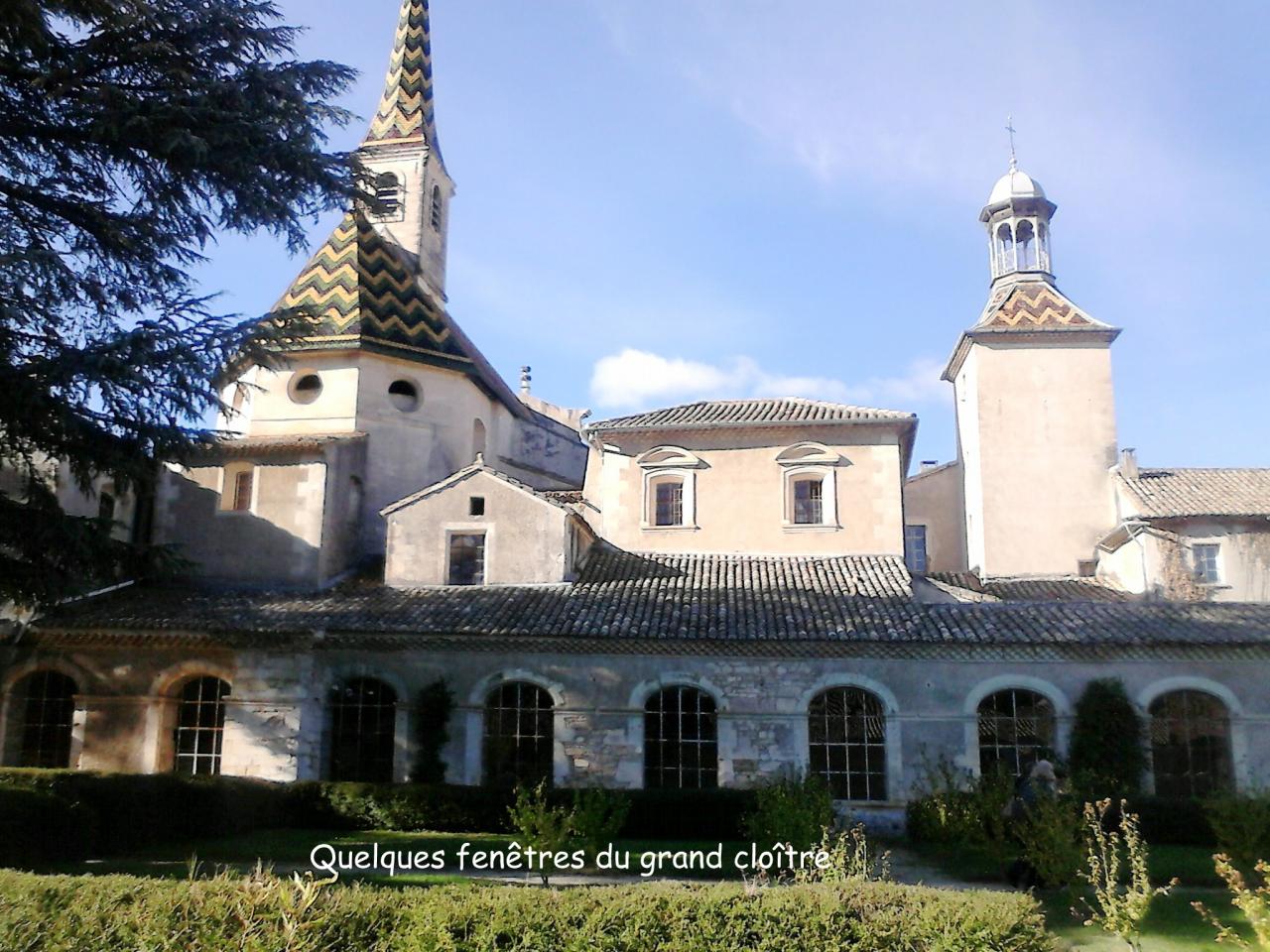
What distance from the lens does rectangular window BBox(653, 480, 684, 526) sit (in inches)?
1061

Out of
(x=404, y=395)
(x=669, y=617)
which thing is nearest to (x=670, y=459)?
(x=404, y=395)

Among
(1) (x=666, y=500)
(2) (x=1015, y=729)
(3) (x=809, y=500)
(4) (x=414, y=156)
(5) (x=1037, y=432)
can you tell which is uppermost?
(4) (x=414, y=156)

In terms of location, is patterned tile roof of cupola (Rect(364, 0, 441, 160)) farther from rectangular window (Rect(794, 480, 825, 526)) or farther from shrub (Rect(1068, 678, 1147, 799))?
shrub (Rect(1068, 678, 1147, 799))

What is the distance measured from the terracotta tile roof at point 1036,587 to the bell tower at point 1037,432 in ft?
3.91

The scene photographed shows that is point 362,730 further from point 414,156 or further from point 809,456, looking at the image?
point 414,156

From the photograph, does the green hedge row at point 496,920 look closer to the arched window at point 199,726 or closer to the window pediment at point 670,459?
the arched window at point 199,726

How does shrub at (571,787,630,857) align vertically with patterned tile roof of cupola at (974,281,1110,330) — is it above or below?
below

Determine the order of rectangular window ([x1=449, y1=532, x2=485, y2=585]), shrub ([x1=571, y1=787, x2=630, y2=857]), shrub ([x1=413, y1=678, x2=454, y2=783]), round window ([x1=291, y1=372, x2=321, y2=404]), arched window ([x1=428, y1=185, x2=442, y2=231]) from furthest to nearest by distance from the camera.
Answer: arched window ([x1=428, y1=185, x2=442, y2=231]) → round window ([x1=291, y1=372, x2=321, y2=404]) → rectangular window ([x1=449, y1=532, x2=485, y2=585]) → shrub ([x1=413, y1=678, x2=454, y2=783]) → shrub ([x1=571, y1=787, x2=630, y2=857])

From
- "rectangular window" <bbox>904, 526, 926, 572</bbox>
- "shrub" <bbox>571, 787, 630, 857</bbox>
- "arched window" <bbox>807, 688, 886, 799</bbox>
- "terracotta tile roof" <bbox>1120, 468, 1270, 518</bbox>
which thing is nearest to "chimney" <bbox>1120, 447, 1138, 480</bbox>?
"terracotta tile roof" <bbox>1120, 468, 1270, 518</bbox>

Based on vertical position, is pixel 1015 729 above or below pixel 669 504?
below

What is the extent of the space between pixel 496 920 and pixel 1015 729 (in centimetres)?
1419

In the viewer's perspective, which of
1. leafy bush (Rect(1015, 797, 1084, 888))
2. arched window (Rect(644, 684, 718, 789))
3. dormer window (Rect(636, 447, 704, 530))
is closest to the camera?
leafy bush (Rect(1015, 797, 1084, 888))

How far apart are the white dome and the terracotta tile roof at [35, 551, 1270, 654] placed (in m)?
15.6

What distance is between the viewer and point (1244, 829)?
1417 centimetres
